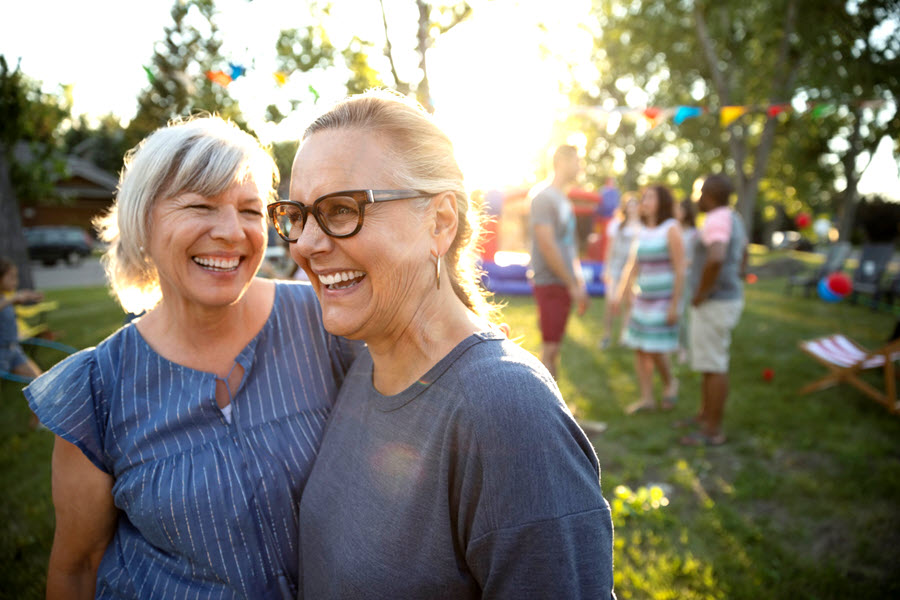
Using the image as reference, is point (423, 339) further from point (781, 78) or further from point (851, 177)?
point (851, 177)

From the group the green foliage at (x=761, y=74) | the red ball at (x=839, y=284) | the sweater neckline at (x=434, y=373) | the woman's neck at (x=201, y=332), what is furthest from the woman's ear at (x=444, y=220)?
the red ball at (x=839, y=284)

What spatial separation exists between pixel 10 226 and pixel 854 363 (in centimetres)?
1256

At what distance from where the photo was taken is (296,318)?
1.95 metres

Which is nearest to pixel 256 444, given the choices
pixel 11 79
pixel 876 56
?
pixel 11 79

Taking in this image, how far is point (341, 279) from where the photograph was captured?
1.38m

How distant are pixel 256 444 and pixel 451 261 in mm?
844

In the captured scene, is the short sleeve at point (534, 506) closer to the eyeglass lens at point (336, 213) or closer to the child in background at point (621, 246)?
the eyeglass lens at point (336, 213)

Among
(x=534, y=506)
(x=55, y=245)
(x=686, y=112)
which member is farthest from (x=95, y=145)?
(x=534, y=506)

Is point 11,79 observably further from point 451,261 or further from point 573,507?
point 573,507

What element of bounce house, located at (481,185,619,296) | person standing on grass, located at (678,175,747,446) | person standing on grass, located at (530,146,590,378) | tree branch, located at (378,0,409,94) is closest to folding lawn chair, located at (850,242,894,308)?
bounce house, located at (481,185,619,296)

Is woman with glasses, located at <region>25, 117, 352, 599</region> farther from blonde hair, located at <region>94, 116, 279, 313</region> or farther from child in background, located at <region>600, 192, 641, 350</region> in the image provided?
child in background, located at <region>600, 192, 641, 350</region>

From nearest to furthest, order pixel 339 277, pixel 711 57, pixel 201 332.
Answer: pixel 339 277 < pixel 201 332 < pixel 711 57

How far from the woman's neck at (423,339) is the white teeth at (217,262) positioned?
0.66 meters

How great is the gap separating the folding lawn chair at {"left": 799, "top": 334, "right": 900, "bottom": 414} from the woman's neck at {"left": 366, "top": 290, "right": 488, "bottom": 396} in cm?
578
